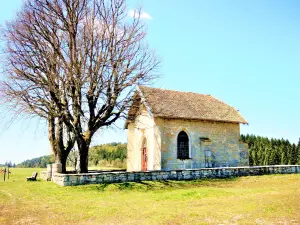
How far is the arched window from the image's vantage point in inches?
929

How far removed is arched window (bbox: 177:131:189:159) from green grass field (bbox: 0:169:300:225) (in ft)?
26.7

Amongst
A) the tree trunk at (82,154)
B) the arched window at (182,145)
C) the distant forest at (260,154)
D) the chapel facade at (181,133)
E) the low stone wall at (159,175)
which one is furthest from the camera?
the distant forest at (260,154)

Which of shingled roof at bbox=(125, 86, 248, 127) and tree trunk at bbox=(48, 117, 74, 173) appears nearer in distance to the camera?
tree trunk at bbox=(48, 117, 74, 173)

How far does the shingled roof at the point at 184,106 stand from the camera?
23.0 meters

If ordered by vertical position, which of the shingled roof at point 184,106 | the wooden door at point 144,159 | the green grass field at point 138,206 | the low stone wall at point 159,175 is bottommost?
the green grass field at point 138,206

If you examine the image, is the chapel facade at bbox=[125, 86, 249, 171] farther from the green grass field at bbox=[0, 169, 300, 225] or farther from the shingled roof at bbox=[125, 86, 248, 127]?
the green grass field at bbox=[0, 169, 300, 225]

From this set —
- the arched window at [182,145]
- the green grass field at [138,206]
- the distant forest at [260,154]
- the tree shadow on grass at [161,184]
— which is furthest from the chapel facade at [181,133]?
the distant forest at [260,154]

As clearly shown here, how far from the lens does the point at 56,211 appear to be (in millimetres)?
9844

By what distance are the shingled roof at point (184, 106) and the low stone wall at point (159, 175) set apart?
577 cm

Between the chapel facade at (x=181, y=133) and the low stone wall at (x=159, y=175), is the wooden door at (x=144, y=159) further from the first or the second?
the low stone wall at (x=159, y=175)

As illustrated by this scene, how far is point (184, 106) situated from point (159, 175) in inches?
363

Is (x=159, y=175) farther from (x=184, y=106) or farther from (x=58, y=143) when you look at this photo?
(x=184, y=106)

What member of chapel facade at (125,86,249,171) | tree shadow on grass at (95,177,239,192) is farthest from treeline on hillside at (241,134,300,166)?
tree shadow on grass at (95,177,239,192)

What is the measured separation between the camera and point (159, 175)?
674 inches
